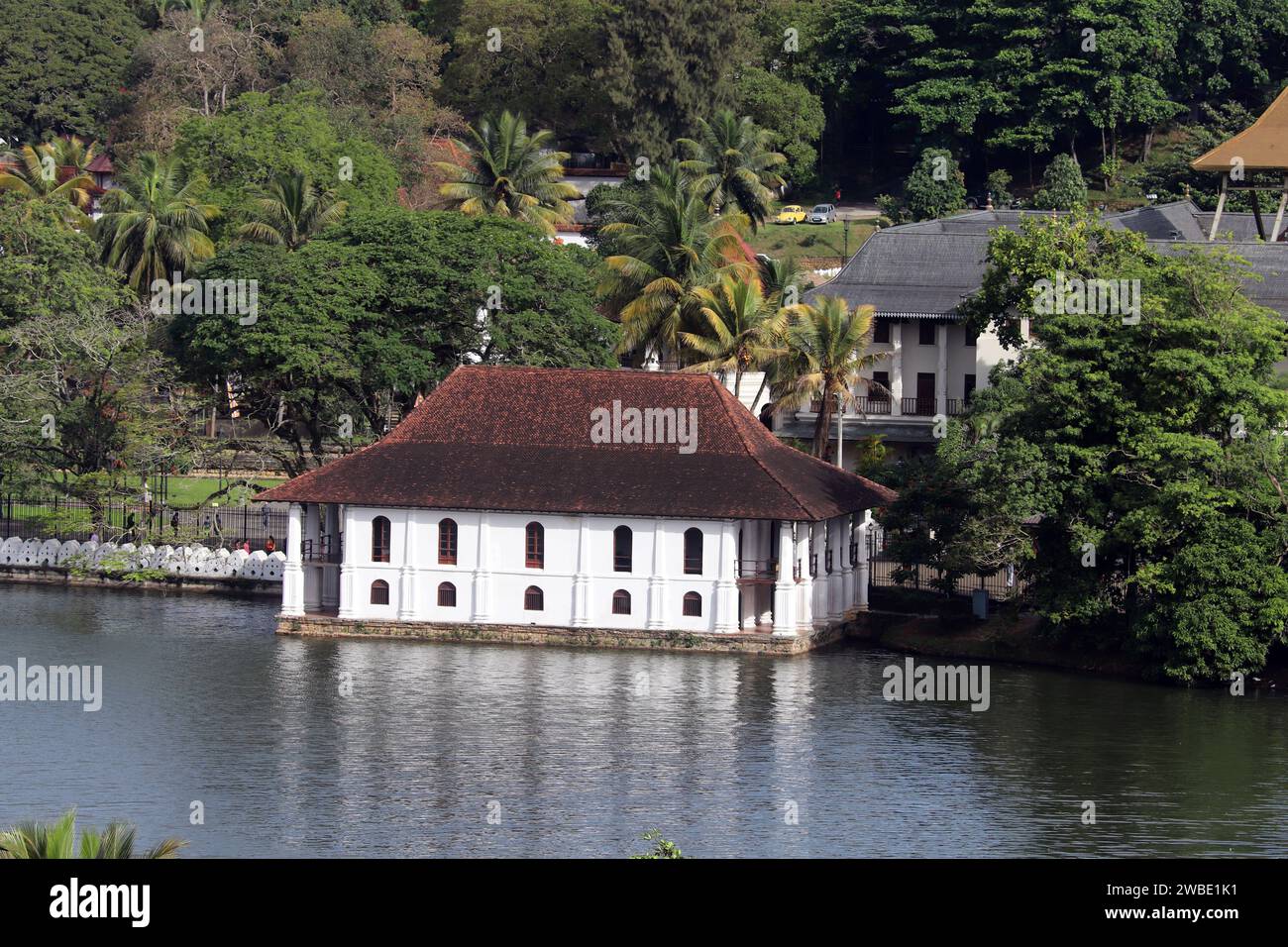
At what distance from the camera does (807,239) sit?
393 ft

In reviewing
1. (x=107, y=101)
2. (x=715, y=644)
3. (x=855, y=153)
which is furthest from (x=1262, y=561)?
(x=107, y=101)

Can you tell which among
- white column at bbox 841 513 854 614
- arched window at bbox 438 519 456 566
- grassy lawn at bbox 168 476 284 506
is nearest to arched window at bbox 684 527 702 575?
white column at bbox 841 513 854 614

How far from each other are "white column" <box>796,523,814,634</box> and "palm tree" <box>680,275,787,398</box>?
16.0 meters

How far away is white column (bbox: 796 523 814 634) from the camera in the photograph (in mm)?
63594

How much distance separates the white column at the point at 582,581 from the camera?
6356cm

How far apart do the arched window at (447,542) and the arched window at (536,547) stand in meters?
2.23

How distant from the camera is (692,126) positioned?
12344 centimetres

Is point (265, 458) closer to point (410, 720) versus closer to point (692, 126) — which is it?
point (410, 720)

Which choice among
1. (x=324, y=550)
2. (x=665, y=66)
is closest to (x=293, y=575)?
(x=324, y=550)

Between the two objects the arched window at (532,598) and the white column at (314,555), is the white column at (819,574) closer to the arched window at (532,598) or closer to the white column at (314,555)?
the arched window at (532,598)

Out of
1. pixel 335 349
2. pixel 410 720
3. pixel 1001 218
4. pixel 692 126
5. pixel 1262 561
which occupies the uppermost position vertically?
pixel 692 126

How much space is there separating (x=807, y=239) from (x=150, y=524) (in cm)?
5222

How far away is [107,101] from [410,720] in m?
99.5
